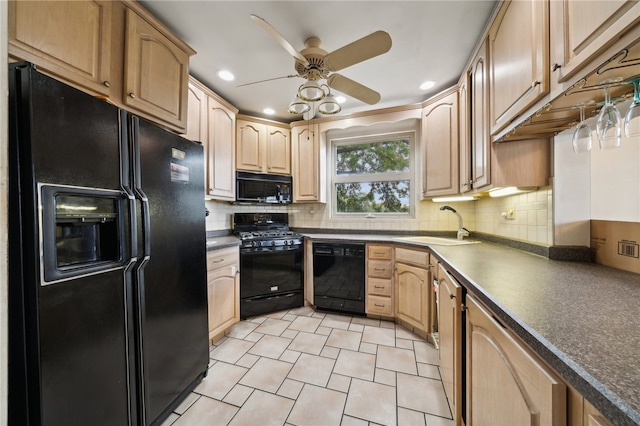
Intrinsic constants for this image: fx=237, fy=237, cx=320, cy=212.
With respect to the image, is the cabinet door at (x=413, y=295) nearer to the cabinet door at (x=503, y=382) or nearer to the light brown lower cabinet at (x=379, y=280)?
the light brown lower cabinet at (x=379, y=280)

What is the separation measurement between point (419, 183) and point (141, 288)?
109 inches

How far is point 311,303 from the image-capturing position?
274cm

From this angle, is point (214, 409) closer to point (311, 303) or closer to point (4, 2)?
point (311, 303)

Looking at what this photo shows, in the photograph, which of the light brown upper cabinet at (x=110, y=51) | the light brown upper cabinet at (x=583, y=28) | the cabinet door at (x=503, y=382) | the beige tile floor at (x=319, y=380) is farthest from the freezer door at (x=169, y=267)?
the light brown upper cabinet at (x=583, y=28)

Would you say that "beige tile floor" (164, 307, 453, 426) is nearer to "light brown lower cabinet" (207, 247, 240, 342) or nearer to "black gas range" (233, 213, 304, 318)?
"light brown lower cabinet" (207, 247, 240, 342)

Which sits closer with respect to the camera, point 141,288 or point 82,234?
point 82,234

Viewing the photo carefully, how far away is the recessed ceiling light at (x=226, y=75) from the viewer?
2.14 metres

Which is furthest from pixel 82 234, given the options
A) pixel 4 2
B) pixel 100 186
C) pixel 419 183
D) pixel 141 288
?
pixel 419 183

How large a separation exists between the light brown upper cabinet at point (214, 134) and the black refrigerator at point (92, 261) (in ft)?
2.81

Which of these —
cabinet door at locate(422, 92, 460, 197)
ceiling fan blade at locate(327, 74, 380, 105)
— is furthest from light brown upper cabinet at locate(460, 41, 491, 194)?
ceiling fan blade at locate(327, 74, 380, 105)

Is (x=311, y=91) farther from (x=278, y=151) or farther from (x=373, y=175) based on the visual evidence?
(x=373, y=175)

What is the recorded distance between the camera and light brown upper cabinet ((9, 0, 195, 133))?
100 centimetres

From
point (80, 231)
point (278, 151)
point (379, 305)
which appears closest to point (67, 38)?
point (80, 231)

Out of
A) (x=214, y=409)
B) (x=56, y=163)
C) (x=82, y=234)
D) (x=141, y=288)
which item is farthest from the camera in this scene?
(x=214, y=409)
